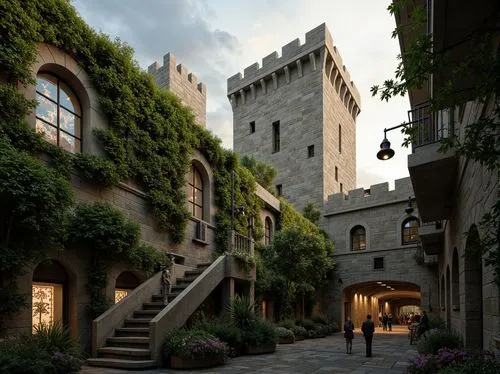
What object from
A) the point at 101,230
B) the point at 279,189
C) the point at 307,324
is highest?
the point at 279,189

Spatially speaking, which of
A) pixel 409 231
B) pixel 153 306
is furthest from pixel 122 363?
pixel 409 231

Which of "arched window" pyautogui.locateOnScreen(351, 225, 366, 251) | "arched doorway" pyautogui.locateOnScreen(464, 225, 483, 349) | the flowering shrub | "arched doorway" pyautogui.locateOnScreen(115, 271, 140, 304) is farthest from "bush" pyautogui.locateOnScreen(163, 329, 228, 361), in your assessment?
"arched window" pyautogui.locateOnScreen(351, 225, 366, 251)

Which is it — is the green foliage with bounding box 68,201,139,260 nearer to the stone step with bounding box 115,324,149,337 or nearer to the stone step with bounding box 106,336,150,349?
the stone step with bounding box 115,324,149,337

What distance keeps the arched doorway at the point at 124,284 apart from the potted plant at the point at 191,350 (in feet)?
8.87

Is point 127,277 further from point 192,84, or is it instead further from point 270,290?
point 192,84

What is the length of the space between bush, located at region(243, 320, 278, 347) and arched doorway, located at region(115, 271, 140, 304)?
3496 millimetres

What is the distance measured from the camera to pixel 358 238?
2861 centimetres

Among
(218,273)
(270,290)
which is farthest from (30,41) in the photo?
(270,290)

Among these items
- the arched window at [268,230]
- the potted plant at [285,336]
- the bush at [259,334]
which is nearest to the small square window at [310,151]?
the arched window at [268,230]

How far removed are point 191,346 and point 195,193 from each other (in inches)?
299

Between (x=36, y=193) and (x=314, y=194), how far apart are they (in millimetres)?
24494

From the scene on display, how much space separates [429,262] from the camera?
23516 mm

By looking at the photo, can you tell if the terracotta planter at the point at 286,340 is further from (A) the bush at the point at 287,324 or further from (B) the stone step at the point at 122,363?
(B) the stone step at the point at 122,363

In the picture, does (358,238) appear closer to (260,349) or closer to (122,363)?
(260,349)
